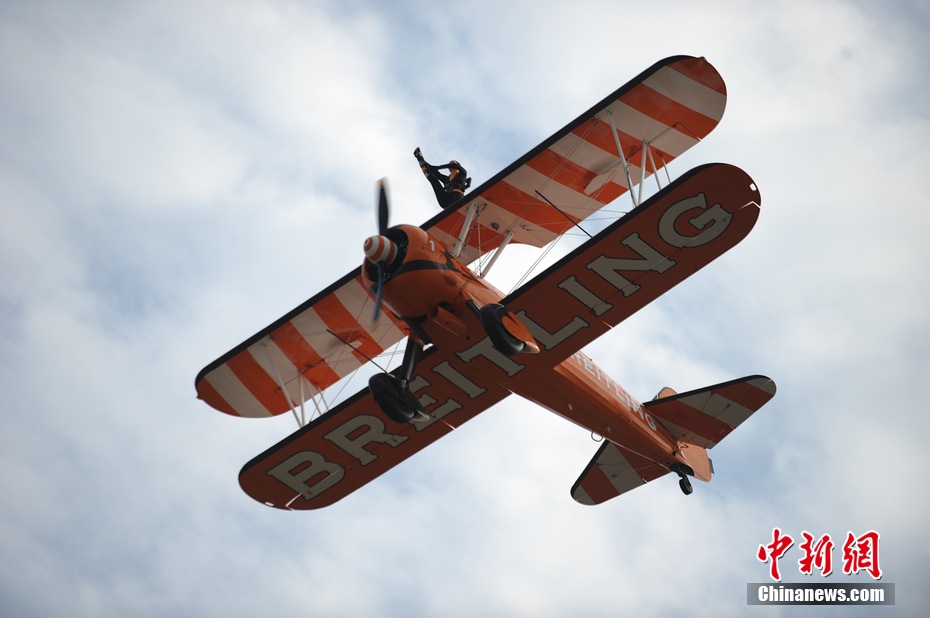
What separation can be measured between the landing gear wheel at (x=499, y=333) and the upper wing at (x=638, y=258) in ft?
2.76

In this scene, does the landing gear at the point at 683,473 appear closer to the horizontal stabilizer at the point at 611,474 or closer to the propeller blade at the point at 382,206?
the horizontal stabilizer at the point at 611,474

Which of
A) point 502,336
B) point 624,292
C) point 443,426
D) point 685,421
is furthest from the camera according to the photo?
point 685,421

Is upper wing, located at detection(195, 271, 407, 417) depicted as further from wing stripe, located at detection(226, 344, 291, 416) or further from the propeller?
the propeller

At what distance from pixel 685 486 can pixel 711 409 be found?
1.34 m

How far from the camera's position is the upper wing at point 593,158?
531 inches

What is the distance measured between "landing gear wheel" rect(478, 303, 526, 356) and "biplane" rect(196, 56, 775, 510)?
0.02 metres

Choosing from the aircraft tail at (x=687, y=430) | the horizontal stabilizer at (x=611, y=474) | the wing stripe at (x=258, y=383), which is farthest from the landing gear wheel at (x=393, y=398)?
the horizontal stabilizer at (x=611, y=474)

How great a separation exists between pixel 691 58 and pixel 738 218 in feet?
8.03

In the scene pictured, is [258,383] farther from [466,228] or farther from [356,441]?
[466,228]

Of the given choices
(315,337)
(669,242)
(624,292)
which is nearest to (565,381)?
(624,292)

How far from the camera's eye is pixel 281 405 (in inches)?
634

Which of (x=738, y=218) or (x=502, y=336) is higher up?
(x=738, y=218)

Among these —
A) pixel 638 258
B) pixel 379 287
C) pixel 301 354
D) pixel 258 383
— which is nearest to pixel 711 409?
pixel 638 258

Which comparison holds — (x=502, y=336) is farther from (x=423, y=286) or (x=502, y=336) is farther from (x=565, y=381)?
(x=565, y=381)
